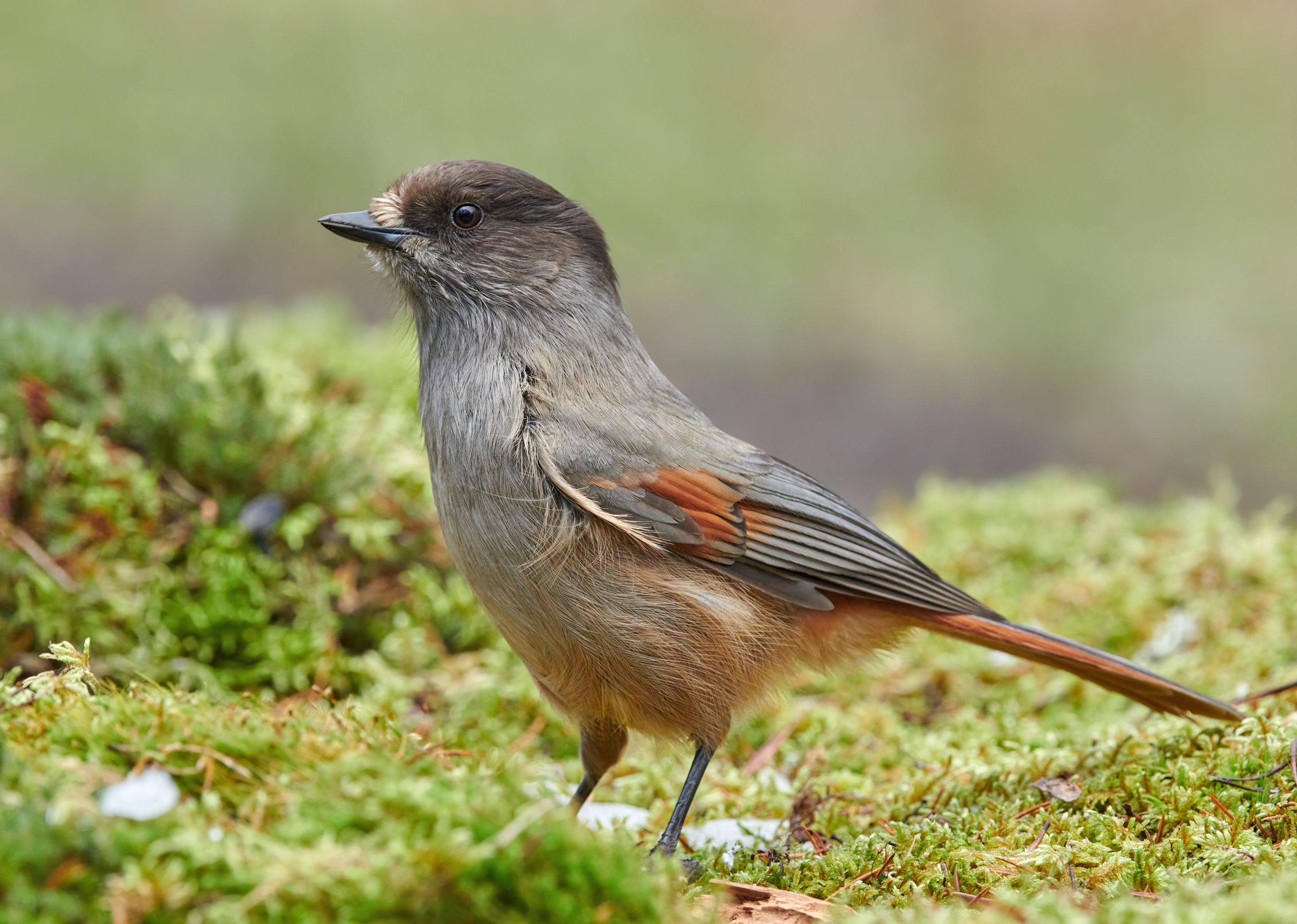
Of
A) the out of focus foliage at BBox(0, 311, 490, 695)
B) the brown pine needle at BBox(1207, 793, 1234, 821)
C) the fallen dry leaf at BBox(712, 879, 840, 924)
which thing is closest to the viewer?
the fallen dry leaf at BBox(712, 879, 840, 924)

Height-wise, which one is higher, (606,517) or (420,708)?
(606,517)

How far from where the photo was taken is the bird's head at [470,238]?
4.01 m

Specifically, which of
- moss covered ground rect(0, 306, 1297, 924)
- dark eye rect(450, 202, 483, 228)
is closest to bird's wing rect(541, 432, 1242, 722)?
moss covered ground rect(0, 306, 1297, 924)

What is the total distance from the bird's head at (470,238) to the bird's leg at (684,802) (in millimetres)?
1604

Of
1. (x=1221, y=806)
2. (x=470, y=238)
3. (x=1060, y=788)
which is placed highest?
(x=470, y=238)

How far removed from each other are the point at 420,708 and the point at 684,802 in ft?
4.82

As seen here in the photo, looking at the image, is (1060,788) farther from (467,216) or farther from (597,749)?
(467,216)

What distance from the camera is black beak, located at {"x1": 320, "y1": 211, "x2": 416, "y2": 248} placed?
3980 mm

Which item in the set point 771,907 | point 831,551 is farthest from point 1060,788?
point 771,907

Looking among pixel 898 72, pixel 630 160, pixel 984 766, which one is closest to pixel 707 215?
pixel 630 160

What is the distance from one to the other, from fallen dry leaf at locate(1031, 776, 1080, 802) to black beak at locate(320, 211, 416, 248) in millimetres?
2777

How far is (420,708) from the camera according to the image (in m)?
4.61

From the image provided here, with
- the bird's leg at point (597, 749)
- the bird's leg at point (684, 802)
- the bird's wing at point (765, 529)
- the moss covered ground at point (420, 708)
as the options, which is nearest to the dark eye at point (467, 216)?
the moss covered ground at point (420, 708)

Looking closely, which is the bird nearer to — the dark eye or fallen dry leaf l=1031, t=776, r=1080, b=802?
the dark eye
